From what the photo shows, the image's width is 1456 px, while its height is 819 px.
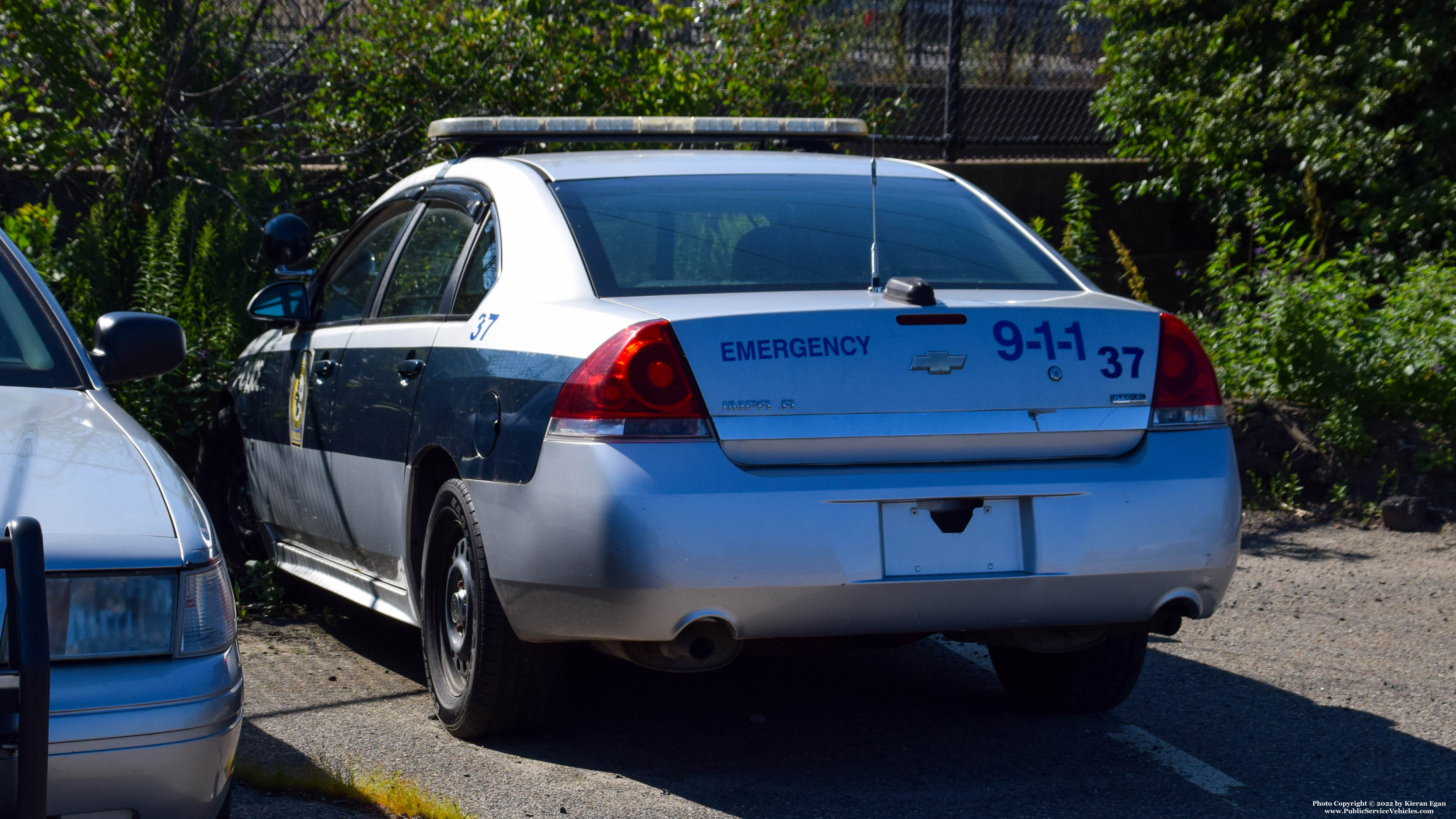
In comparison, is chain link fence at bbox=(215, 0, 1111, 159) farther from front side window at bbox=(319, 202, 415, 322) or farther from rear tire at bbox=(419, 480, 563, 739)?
rear tire at bbox=(419, 480, 563, 739)

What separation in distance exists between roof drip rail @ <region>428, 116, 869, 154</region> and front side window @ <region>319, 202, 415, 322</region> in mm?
306

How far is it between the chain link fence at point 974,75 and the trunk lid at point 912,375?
6.17m

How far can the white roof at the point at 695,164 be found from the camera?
4.34m


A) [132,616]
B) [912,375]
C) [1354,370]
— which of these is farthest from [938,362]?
[1354,370]

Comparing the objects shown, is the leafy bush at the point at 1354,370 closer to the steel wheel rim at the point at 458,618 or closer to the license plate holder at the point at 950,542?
the license plate holder at the point at 950,542

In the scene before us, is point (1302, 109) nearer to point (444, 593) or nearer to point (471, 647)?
point (444, 593)

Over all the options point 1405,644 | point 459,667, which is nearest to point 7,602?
point 459,667

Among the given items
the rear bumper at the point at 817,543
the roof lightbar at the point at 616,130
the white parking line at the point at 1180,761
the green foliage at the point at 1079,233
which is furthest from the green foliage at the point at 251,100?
the white parking line at the point at 1180,761

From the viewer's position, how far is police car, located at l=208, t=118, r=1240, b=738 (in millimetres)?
3391

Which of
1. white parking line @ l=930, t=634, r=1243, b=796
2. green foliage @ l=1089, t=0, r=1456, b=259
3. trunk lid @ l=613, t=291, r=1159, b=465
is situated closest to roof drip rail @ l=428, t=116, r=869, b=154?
trunk lid @ l=613, t=291, r=1159, b=465

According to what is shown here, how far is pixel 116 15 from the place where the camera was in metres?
7.16

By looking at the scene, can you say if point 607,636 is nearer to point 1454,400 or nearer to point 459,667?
point 459,667

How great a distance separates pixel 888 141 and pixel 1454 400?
413 centimetres

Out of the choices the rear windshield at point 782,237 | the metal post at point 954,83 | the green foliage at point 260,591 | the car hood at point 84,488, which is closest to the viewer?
the car hood at point 84,488
